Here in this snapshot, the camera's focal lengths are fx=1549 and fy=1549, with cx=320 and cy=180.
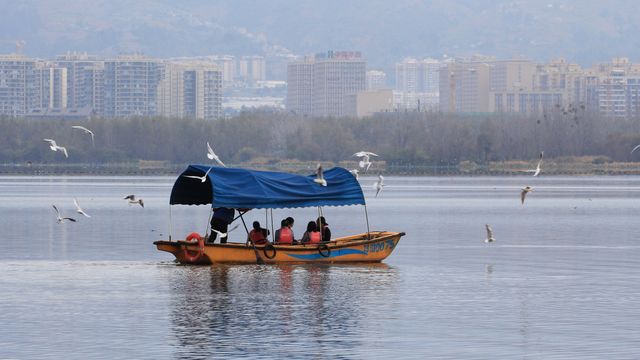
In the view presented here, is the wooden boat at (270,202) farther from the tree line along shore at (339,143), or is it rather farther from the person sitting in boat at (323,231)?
the tree line along shore at (339,143)

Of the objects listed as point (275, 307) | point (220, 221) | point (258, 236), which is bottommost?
point (275, 307)

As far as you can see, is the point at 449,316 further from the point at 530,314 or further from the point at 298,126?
the point at 298,126

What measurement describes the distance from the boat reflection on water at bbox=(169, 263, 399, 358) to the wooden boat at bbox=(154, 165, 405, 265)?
0.35 m

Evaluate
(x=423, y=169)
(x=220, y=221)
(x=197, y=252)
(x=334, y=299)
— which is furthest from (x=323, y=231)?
(x=423, y=169)

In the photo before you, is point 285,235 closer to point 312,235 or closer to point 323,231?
point 312,235

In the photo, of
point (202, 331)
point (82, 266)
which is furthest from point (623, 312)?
point (82, 266)

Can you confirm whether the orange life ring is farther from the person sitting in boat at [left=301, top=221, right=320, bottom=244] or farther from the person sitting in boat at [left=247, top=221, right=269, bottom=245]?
the person sitting in boat at [left=301, top=221, right=320, bottom=244]

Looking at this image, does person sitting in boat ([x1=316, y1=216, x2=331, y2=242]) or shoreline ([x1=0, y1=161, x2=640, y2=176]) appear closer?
person sitting in boat ([x1=316, y1=216, x2=331, y2=242])

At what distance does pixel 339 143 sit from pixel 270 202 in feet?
473

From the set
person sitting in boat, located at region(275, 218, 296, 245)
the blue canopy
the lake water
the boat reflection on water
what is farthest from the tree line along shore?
the boat reflection on water

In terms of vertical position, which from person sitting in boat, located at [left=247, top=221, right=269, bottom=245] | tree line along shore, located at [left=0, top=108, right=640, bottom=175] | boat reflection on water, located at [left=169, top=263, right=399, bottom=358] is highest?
tree line along shore, located at [left=0, top=108, right=640, bottom=175]

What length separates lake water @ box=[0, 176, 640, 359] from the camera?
79.3 feet

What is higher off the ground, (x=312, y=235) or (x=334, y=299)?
(x=312, y=235)

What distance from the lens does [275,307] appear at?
29.1 meters
